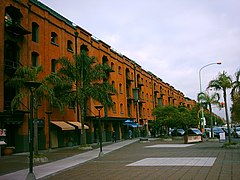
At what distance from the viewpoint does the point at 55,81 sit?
2086 cm

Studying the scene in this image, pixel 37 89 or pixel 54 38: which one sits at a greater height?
pixel 54 38

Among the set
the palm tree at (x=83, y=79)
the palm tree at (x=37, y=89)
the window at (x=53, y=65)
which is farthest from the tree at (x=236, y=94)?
the window at (x=53, y=65)

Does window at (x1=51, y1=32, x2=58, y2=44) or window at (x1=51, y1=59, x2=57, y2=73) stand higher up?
window at (x1=51, y1=32, x2=58, y2=44)

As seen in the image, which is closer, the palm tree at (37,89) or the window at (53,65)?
the palm tree at (37,89)

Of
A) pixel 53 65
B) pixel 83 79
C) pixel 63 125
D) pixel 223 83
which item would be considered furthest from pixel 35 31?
pixel 223 83

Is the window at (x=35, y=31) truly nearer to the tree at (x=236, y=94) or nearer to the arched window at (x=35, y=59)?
the arched window at (x=35, y=59)

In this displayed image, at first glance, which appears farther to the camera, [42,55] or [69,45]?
[69,45]

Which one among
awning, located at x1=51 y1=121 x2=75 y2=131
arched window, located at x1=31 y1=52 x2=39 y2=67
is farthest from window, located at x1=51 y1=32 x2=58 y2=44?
awning, located at x1=51 y1=121 x2=75 y2=131

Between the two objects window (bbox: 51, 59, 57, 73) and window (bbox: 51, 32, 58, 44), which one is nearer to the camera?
window (bbox: 51, 59, 57, 73)

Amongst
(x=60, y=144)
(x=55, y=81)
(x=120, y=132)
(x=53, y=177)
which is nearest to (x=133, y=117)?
(x=120, y=132)

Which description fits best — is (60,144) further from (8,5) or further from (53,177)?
(53,177)

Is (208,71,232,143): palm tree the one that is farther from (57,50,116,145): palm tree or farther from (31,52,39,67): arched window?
(31,52,39,67): arched window

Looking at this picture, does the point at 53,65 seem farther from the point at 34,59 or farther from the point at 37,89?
the point at 37,89

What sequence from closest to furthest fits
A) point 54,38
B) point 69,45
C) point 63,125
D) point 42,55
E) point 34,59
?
point 34,59
point 42,55
point 63,125
point 54,38
point 69,45
